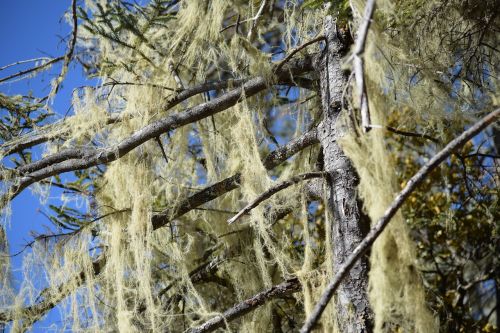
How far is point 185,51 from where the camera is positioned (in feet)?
10.1

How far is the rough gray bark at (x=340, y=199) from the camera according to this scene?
2291mm

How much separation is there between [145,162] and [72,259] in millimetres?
536

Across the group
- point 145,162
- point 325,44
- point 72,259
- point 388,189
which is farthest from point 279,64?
point 72,259

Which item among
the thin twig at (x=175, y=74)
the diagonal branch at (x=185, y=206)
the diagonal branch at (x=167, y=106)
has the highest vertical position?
the thin twig at (x=175, y=74)

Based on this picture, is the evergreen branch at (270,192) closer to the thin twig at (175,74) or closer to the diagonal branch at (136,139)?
the diagonal branch at (136,139)

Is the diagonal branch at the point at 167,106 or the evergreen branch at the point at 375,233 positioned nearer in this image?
the evergreen branch at the point at 375,233

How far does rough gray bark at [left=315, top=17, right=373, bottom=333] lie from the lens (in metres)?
2.29

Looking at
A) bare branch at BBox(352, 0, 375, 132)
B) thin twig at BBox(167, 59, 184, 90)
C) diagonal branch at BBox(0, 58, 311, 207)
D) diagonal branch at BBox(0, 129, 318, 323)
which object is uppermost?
thin twig at BBox(167, 59, 184, 90)

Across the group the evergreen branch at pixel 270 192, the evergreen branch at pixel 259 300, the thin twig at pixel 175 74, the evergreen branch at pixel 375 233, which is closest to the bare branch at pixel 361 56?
the evergreen branch at pixel 375 233

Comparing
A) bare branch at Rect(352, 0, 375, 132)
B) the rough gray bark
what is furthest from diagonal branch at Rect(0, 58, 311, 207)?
bare branch at Rect(352, 0, 375, 132)

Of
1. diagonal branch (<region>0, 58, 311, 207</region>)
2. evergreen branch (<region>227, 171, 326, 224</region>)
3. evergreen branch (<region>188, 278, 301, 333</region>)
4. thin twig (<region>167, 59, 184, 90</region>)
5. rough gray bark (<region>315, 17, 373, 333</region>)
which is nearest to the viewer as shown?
evergreen branch (<region>227, 171, 326, 224</region>)

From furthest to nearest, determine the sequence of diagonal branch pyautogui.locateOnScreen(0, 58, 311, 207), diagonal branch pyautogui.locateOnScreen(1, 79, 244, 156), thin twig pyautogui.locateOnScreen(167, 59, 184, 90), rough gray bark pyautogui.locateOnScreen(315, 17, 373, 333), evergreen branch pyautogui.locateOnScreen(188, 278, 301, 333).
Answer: thin twig pyautogui.locateOnScreen(167, 59, 184, 90) < diagonal branch pyautogui.locateOnScreen(1, 79, 244, 156) < diagonal branch pyautogui.locateOnScreen(0, 58, 311, 207) < evergreen branch pyautogui.locateOnScreen(188, 278, 301, 333) < rough gray bark pyautogui.locateOnScreen(315, 17, 373, 333)

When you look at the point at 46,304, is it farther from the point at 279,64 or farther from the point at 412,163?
the point at 412,163

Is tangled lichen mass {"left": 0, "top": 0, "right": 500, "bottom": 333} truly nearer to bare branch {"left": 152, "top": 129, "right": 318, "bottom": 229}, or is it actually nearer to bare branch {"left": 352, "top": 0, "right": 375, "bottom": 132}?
bare branch {"left": 152, "top": 129, "right": 318, "bottom": 229}
